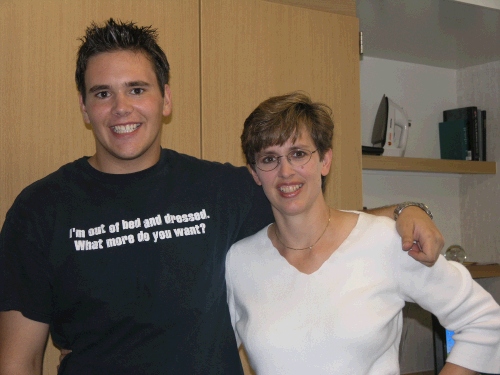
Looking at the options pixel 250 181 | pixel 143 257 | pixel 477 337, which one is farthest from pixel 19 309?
pixel 477 337

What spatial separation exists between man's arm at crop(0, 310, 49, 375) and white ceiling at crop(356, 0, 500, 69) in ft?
6.06

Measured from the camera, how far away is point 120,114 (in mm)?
1504

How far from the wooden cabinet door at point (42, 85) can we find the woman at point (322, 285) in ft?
2.09

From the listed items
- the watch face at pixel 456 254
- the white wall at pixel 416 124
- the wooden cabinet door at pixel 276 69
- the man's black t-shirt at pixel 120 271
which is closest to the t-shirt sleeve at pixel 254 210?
the man's black t-shirt at pixel 120 271

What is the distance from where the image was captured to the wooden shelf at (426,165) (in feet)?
9.57

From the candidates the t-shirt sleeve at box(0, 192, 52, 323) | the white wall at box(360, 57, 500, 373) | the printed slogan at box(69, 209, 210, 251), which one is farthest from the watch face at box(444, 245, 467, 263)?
the t-shirt sleeve at box(0, 192, 52, 323)

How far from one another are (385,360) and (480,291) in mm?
278

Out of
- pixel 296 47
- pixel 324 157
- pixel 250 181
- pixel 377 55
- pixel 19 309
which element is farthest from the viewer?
pixel 377 55

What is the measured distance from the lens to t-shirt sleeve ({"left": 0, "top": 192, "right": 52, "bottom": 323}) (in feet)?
4.75

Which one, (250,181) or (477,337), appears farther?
(250,181)

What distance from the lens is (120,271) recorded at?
149 cm

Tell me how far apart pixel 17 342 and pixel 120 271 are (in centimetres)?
27

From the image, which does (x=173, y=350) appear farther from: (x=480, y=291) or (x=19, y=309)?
(x=480, y=291)

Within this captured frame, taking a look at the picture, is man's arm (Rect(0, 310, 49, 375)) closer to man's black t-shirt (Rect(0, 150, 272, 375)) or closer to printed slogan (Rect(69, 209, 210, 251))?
man's black t-shirt (Rect(0, 150, 272, 375))
